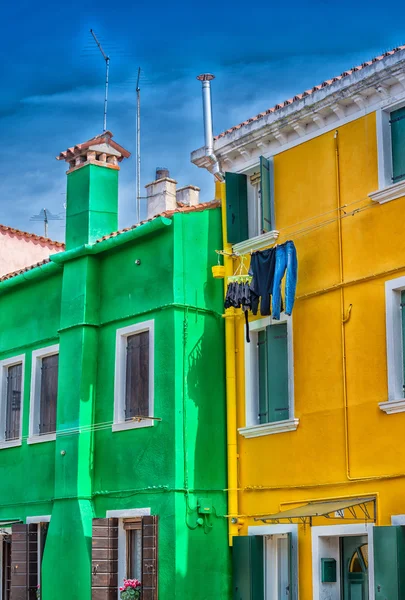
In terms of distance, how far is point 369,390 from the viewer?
16.9 meters

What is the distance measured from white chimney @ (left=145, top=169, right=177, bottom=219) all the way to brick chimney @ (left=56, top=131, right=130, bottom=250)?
5.72 meters

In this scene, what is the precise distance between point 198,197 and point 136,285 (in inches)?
380

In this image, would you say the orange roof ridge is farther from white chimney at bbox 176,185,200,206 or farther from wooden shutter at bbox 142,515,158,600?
wooden shutter at bbox 142,515,158,600

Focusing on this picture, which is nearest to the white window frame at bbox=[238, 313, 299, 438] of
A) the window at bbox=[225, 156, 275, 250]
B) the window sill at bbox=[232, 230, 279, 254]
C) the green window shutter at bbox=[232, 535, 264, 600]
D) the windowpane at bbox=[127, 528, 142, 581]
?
the window sill at bbox=[232, 230, 279, 254]

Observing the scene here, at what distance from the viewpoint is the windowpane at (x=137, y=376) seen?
20.0 m

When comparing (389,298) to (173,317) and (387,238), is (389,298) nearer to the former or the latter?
(387,238)

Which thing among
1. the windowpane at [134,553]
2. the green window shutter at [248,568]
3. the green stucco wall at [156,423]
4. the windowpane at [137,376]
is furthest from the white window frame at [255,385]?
the windowpane at [134,553]

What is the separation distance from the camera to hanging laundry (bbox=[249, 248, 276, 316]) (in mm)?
18641

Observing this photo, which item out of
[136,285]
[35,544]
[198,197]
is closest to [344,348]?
[136,285]

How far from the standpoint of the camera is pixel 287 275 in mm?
18312

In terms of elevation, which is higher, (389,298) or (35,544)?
(389,298)

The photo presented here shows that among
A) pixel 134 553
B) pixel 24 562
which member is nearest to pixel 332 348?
pixel 134 553

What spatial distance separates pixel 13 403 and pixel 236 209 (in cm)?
677

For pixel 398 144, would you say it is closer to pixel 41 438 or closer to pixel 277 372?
pixel 277 372
